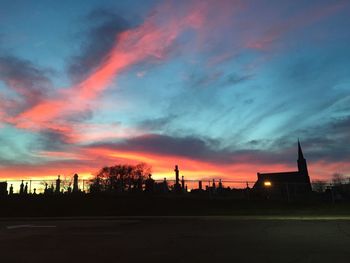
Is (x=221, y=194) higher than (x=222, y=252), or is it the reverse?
(x=221, y=194)

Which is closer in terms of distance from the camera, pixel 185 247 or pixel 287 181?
pixel 185 247

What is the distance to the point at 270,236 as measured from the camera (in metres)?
14.1

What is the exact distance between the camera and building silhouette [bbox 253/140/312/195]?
50188 millimetres

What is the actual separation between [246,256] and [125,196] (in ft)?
105

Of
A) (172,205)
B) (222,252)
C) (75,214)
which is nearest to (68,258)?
(222,252)

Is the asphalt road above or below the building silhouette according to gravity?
below

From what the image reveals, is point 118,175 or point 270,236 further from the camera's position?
point 118,175

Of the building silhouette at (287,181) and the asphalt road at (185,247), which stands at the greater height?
the building silhouette at (287,181)

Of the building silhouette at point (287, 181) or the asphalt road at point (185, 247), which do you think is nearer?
the asphalt road at point (185, 247)

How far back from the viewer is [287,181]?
98.9 m

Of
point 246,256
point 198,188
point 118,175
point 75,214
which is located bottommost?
point 246,256

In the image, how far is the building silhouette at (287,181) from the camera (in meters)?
50.2

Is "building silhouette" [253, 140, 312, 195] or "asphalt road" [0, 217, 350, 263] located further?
"building silhouette" [253, 140, 312, 195]

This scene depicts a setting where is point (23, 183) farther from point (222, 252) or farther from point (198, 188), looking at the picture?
point (222, 252)
